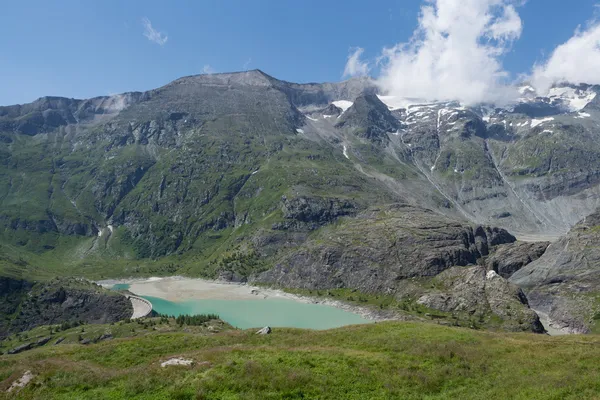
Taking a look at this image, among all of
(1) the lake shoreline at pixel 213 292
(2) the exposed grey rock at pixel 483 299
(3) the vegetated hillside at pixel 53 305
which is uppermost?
(2) the exposed grey rock at pixel 483 299

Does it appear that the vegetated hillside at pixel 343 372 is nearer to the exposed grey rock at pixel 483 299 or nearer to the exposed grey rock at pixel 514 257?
the exposed grey rock at pixel 483 299

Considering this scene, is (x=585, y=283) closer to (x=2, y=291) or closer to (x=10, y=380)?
(x=10, y=380)

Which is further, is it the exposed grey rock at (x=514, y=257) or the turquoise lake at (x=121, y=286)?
the turquoise lake at (x=121, y=286)

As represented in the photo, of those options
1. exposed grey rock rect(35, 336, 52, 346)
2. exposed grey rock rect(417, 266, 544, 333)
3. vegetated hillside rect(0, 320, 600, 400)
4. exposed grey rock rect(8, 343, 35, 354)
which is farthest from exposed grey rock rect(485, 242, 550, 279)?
exposed grey rock rect(8, 343, 35, 354)

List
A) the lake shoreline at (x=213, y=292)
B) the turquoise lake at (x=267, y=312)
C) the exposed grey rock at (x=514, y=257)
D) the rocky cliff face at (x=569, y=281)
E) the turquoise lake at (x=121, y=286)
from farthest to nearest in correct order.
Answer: the turquoise lake at (x=121, y=286), the exposed grey rock at (x=514, y=257), the lake shoreline at (x=213, y=292), the turquoise lake at (x=267, y=312), the rocky cliff face at (x=569, y=281)

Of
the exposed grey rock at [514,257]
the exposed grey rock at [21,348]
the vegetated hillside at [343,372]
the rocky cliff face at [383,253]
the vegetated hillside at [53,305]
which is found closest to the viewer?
the vegetated hillside at [343,372]

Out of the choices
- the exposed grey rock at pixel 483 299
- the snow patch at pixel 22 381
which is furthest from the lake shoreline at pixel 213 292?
the snow patch at pixel 22 381

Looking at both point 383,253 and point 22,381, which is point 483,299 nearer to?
point 383,253
